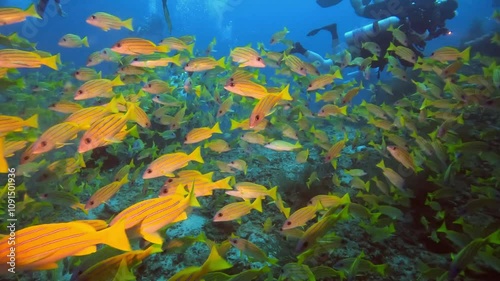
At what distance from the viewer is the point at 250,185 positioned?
4156 mm

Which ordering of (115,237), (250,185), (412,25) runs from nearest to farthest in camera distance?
(115,237), (250,185), (412,25)

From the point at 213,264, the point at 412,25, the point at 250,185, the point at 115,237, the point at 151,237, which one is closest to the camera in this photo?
the point at 115,237

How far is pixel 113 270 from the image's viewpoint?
6.48 feet

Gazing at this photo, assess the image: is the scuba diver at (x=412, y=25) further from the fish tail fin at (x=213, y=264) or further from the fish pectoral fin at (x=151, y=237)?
the fish pectoral fin at (x=151, y=237)

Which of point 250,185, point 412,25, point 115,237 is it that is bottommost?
point 250,185

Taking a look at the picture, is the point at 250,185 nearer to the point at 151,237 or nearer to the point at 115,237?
the point at 151,237

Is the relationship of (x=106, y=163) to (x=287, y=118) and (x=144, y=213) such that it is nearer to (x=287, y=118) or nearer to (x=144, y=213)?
(x=287, y=118)

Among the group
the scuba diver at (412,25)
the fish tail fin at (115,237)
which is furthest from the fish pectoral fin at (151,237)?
the scuba diver at (412,25)

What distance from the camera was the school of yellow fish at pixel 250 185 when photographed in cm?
221

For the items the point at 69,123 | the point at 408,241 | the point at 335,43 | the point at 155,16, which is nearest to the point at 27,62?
the point at 69,123

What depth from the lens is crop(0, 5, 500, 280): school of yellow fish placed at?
2.21m

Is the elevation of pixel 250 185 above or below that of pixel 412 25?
below

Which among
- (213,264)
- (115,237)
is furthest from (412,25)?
(115,237)

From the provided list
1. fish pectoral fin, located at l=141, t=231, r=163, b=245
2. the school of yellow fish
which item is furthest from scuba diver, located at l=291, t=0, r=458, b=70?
fish pectoral fin, located at l=141, t=231, r=163, b=245
